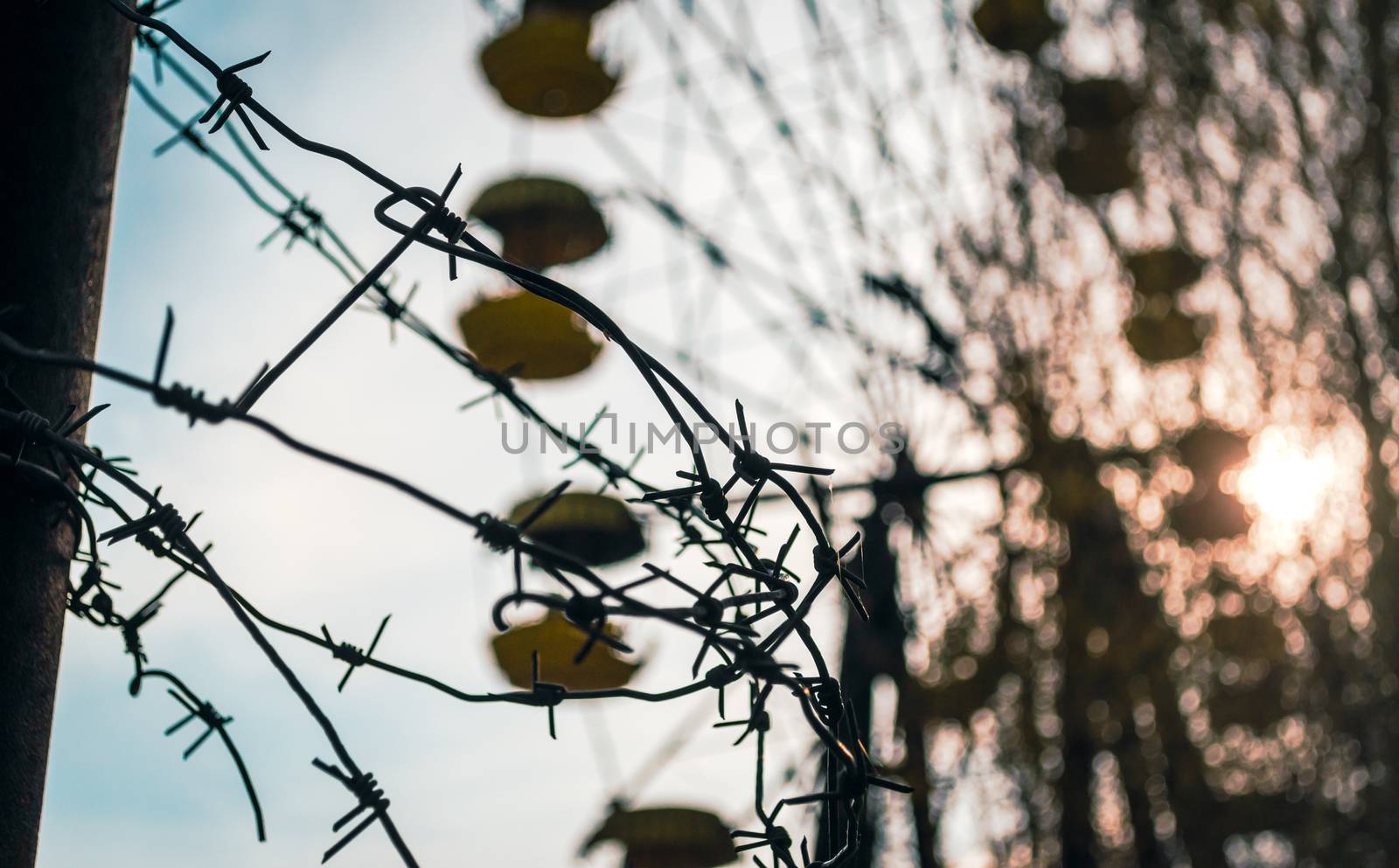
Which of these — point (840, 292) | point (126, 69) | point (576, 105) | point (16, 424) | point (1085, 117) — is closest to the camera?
point (16, 424)

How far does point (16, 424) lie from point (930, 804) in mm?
3323

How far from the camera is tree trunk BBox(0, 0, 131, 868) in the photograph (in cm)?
50

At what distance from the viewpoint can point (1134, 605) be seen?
3.86 metres

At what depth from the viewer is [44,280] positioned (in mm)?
540

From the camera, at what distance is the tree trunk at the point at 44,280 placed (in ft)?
1.65

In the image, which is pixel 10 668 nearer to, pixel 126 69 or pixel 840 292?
pixel 126 69

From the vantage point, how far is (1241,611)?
13.3 ft

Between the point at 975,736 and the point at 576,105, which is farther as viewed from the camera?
the point at 975,736

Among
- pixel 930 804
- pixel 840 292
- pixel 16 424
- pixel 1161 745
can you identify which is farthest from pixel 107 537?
pixel 1161 745

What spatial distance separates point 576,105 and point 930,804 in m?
2.41

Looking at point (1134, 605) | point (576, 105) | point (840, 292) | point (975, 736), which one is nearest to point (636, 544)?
point (840, 292)

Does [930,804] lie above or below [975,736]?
below

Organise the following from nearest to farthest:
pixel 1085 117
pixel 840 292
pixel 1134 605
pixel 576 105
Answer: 1. pixel 576 105
2. pixel 840 292
3. pixel 1085 117
4. pixel 1134 605

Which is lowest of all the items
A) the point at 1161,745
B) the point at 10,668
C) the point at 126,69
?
the point at 10,668
